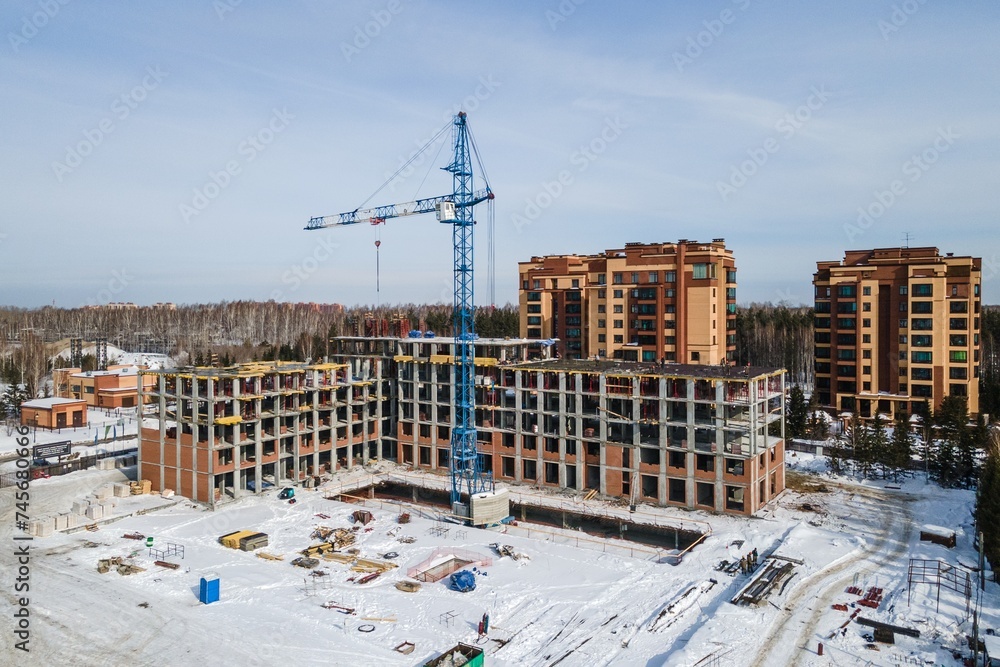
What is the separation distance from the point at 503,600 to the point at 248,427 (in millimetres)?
22815

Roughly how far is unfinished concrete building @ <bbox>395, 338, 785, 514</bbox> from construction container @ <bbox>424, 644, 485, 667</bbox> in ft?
66.3

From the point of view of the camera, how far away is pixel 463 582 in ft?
96.5

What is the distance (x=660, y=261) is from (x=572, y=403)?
2824 cm

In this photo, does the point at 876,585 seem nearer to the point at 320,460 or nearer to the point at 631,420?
the point at 631,420

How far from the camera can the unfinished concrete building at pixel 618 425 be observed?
131 ft

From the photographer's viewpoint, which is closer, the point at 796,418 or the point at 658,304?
the point at 796,418

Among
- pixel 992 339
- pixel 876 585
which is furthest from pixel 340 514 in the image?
pixel 992 339

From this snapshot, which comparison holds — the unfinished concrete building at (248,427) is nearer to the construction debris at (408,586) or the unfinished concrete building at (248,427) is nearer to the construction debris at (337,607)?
the construction debris at (337,607)

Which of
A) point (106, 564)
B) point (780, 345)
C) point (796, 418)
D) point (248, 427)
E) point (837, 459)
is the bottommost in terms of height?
point (106, 564)

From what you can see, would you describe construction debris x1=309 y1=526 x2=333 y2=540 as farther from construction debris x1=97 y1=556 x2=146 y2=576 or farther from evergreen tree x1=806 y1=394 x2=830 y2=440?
evergreen tree x1=806 y1=394 x2=830 y2=440

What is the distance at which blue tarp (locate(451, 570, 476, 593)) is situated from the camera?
29316 millimetres

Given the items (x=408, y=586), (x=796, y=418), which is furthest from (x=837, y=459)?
(x=408, y=586)

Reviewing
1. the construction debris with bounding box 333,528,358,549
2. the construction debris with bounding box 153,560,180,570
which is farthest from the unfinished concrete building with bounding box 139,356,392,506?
the construction debris with bounding box 333,528,358,549

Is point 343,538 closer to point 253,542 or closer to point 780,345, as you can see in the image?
point 253,542
